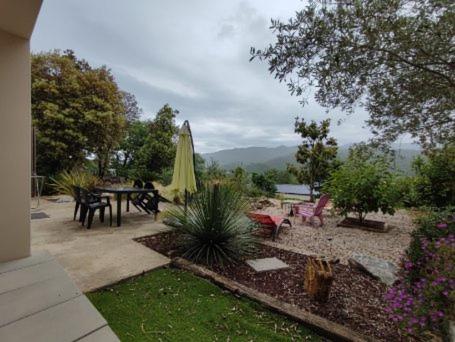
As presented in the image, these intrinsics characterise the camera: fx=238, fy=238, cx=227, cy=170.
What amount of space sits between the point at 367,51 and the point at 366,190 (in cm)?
394

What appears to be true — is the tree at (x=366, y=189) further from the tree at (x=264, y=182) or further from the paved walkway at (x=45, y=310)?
the tree at (x=264, y=182)

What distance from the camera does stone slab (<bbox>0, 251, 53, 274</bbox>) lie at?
2449 millimetres

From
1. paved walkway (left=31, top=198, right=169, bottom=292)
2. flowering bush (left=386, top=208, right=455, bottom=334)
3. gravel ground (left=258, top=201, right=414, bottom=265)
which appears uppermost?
flowering bush (left=386, top=208, right=455, bottom=334)

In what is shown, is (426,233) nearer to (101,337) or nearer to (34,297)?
(101,337)

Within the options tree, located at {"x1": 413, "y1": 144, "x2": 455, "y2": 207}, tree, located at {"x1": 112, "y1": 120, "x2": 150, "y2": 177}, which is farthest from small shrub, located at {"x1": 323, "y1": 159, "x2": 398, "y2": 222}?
tree, located at {"x1": 112, "y1": 120, "x2": 150, "y2": 177}

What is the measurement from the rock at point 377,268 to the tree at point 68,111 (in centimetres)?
1008

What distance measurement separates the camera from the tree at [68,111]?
9.05 meters

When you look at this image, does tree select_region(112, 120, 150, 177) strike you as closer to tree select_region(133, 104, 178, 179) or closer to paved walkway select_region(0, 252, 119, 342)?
tree select_region(133, 104, 178, 179)

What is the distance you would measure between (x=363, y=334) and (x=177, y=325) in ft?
4.95

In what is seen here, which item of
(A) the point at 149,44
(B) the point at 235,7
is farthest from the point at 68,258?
(A) the point at 149,44

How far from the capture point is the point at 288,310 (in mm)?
2166

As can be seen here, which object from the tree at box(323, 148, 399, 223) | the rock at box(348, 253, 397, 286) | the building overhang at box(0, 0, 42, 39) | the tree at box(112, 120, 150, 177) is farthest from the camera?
the tree at box(112, 120, 150, 177)

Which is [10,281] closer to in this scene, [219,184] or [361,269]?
[219,184]

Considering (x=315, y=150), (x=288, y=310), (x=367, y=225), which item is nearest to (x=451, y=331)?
(x=288, y=310)
